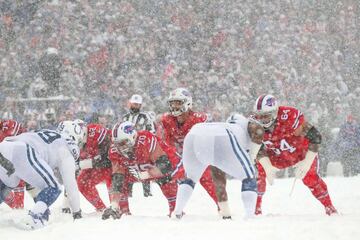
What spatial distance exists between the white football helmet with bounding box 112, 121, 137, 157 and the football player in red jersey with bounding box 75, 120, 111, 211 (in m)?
0.90

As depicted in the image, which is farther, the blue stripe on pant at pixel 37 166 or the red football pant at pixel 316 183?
the red football pant at pixel 316 183

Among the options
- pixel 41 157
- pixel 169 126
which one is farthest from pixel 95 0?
pixel 41 157

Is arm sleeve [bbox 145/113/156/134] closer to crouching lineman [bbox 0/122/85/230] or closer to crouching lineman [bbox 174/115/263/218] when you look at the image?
crouching lineman [bbox 0/122/85/230]

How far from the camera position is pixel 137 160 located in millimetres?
6117

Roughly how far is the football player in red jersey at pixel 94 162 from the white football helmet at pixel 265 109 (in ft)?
6.39

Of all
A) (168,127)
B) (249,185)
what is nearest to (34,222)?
(249,185)

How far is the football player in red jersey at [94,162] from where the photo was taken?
674 cm

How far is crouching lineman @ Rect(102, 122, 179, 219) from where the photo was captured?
19.2 ft

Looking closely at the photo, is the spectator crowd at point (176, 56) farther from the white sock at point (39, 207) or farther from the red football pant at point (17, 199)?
the white sock at point (39, 207)

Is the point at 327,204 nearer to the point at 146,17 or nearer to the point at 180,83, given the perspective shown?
the point at 180,83

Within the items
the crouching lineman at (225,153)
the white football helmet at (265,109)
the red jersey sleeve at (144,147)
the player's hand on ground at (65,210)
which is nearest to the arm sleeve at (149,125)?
the player's hand on ground at (65,210)

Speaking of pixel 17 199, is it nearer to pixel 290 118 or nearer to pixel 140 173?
pixel 140 173

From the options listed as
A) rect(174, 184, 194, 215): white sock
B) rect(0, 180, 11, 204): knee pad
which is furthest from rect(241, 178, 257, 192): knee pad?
rect(0, 180, 11, 204): knee pad

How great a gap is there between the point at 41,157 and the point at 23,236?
0.92 m
